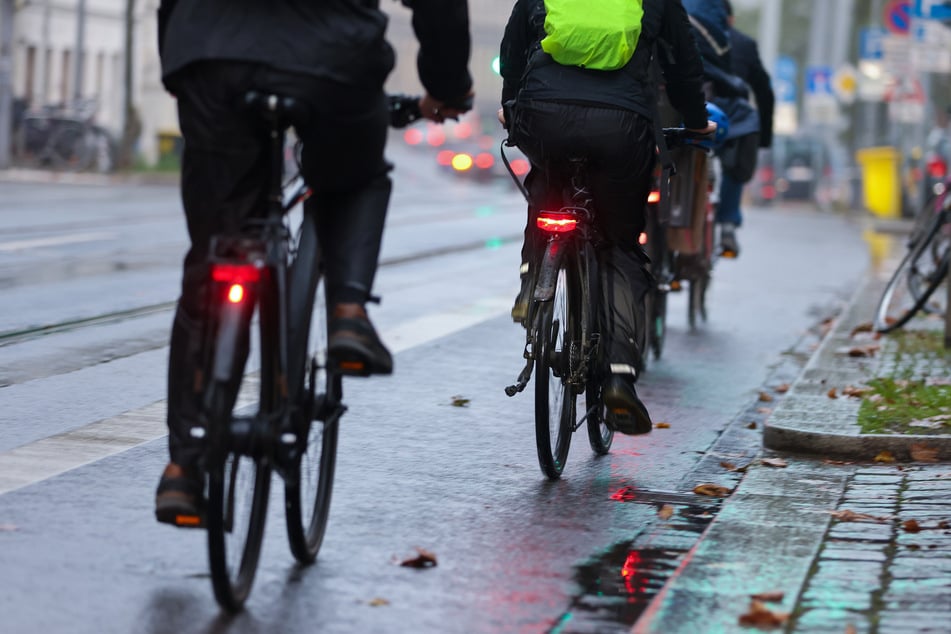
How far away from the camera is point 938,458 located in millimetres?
7223

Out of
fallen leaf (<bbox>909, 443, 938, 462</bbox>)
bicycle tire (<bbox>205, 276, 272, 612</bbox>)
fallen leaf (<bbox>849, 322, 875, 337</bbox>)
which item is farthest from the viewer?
fallen leaf (<bbox>849, 322, 875, 337</bbox>)

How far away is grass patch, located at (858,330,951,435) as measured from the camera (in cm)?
760

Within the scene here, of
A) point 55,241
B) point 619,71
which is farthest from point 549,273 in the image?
point 55,241

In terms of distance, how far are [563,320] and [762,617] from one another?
81.2 inches

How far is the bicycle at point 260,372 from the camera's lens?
4.48 m

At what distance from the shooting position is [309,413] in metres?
4.99

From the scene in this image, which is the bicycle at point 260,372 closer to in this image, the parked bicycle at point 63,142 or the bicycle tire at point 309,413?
the bicycle tire at point 309,413

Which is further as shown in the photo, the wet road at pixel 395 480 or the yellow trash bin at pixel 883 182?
the yellow trash bin at pixel 883 182

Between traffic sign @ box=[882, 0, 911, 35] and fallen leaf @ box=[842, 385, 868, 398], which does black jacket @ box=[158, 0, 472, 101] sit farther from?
traffic sign @ box=[882, 0, 911, 35]

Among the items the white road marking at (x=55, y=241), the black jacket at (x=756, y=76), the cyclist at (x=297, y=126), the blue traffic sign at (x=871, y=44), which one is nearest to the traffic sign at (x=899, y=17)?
the blue traffic sign at (x=871, y=44)

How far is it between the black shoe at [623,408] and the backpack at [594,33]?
1.07 metres

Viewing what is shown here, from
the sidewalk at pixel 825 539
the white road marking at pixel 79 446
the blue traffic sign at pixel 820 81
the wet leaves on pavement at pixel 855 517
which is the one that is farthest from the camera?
the blue traffic sign at pixel 820 81

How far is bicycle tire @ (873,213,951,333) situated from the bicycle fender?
5.05m

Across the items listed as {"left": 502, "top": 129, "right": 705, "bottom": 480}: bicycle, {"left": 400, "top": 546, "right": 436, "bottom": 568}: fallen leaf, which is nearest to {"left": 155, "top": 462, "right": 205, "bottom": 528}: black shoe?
{"left": 400, "top": 546, "right": 436, "bottom": 568}: fallen leaf
